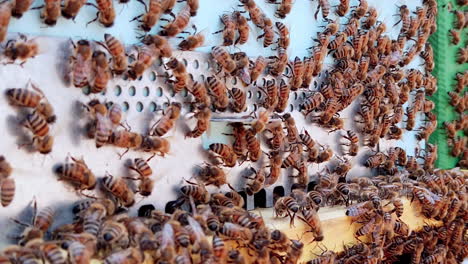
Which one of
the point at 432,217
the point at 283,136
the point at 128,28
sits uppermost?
the point at 128,28

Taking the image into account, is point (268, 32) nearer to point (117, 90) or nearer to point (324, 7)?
point (324, 7)

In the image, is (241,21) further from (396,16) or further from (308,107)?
(396,16)

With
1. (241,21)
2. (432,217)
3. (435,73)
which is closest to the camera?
(241,21)

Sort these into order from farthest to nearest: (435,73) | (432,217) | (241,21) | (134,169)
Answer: (435,73), (432,217), (241,21), (134,169)

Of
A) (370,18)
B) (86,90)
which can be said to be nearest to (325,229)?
(86,90)

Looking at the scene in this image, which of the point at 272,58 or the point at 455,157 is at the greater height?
the point at 272,58

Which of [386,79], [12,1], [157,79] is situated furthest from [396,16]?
[12,1]

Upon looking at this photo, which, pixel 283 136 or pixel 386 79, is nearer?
pixel 283 136

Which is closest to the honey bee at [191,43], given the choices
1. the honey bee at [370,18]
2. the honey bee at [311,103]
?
the honey bee at [311,103]
